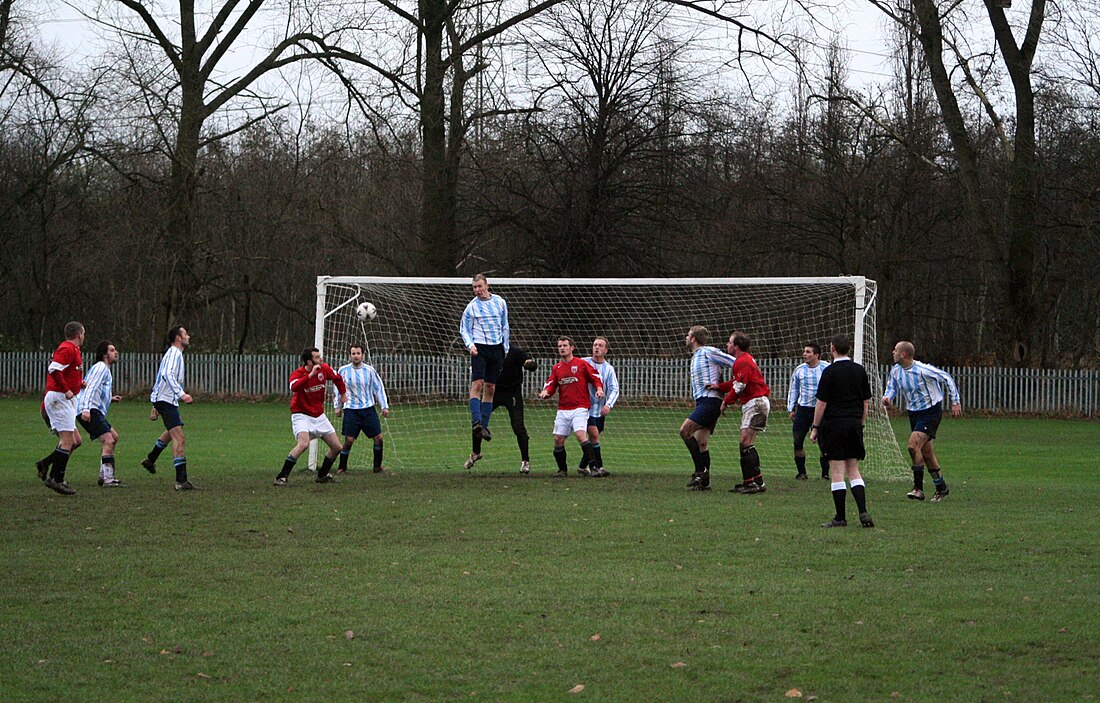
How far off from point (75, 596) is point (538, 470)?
9676 millimetres

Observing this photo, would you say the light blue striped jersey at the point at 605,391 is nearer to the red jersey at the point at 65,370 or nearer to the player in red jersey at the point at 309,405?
the player in red jersey at the point at 309,405

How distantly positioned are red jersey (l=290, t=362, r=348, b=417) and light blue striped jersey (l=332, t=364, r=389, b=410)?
1.40m

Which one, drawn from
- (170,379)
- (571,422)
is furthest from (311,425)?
(571,422)

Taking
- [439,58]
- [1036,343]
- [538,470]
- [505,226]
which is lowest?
[538,470]

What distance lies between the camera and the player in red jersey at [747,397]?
12875 mm

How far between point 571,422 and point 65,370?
20.3ft

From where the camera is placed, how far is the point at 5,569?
823 cm

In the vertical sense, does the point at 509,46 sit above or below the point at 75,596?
above

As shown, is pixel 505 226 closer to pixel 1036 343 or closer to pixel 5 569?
pixel 1036 343

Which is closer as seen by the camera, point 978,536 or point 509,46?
point 978,536

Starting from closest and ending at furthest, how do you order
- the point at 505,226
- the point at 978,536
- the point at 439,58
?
the point at 978,536 < the point at 439,58 < the point at 505,226

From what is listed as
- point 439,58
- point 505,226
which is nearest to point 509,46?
point 439,58

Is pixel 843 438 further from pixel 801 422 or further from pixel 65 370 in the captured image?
pixel 65 370

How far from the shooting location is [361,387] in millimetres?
15586
